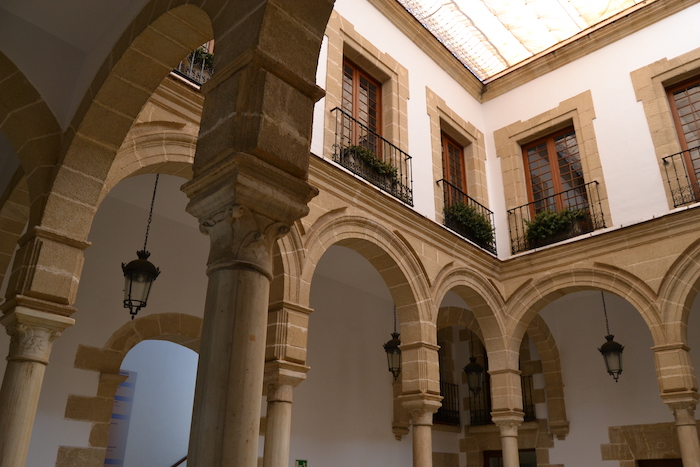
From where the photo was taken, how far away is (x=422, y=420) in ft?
19.7

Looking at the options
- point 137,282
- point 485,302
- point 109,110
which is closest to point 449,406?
point 485,302

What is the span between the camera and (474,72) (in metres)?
9.53

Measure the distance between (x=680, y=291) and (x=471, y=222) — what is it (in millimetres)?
2619

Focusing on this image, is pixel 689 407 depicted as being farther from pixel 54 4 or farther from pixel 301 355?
pixel 54 4

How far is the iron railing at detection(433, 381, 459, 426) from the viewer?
9634 mm

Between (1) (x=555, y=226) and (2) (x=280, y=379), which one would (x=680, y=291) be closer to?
(1) (x=555, y=226)

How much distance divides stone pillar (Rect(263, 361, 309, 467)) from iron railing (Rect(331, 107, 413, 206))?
2.49 m

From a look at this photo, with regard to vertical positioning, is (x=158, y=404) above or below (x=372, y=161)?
below

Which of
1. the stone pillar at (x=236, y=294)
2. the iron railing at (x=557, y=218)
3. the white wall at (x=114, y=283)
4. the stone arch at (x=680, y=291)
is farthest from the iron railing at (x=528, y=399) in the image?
the stone pillar at (x=236, y=294)

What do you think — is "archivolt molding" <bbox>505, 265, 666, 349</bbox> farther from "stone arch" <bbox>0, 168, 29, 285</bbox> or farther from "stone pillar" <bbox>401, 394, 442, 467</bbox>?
"stone arch" <bbox>0, 168, 29, 285</bbox>

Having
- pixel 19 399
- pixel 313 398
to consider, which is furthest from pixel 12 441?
pixel 313 398

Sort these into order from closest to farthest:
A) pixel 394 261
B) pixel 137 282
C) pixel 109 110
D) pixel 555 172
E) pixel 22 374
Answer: pixel 22 374 → pixel 109 110 → pixel 137 282 → pixel 394 261 → pixel 555 172

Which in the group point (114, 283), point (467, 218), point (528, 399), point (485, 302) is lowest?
point (528, 399)

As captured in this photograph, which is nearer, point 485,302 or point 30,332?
point 30,332
